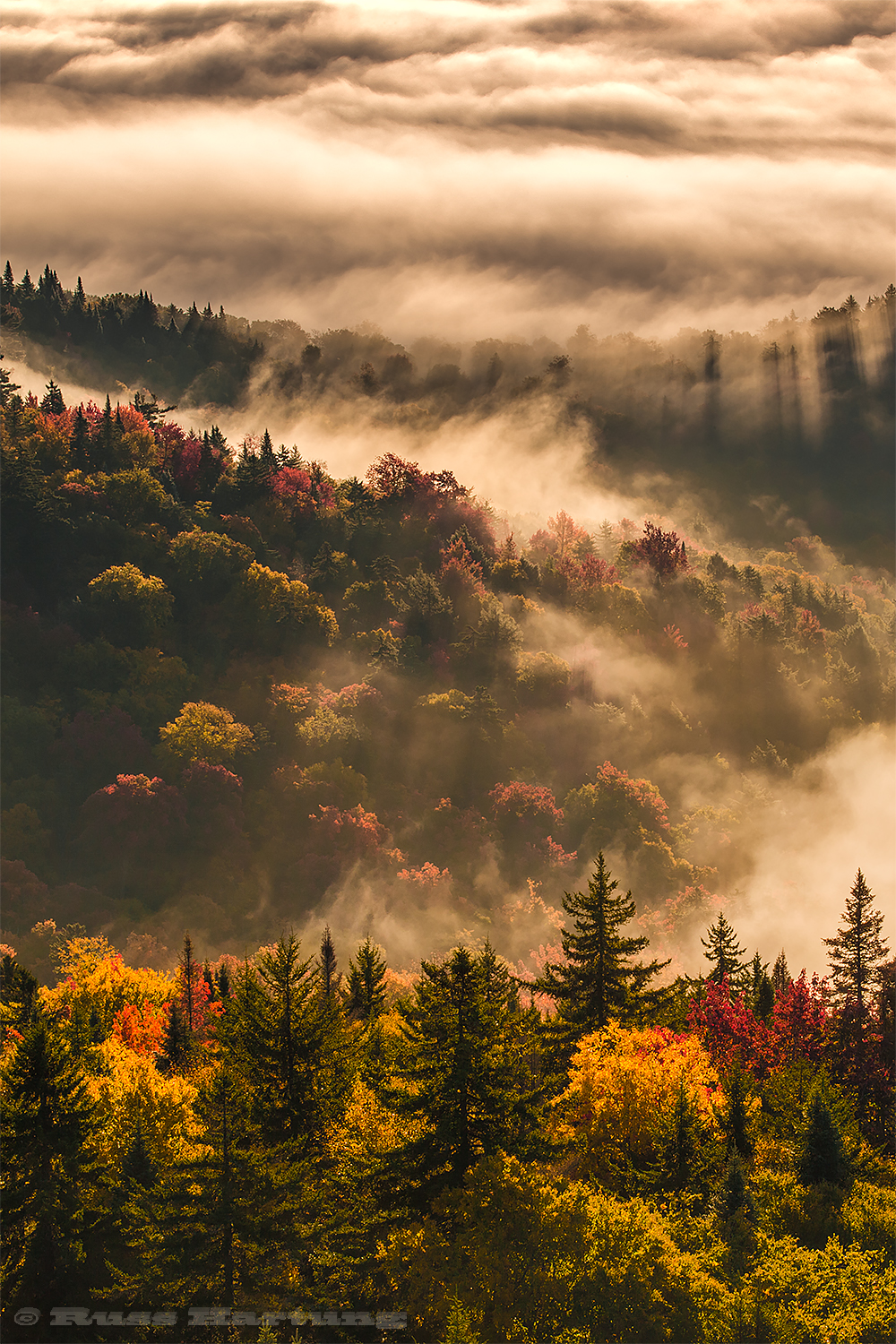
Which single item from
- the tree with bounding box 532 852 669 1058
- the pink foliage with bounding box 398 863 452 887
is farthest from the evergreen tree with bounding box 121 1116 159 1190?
the pink foliage with bounding box 398 863 452 887

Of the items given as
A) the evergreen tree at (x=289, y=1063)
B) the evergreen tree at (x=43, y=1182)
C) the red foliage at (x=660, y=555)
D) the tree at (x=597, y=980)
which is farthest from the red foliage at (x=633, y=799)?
the evergreen tree at (x=43, y=1182)

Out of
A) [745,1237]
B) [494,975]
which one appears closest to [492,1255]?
[745,1237]

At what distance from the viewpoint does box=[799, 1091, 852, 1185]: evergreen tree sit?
128ft

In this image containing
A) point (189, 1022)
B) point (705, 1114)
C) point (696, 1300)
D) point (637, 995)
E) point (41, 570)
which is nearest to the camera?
point (696, 1300)

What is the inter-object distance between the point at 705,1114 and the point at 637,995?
8452 mm

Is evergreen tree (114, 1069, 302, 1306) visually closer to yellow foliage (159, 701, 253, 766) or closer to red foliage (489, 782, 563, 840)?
yellow foliage (159, 701, 253, 766)

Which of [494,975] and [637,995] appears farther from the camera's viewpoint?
[494,975]

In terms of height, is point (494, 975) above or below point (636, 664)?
below

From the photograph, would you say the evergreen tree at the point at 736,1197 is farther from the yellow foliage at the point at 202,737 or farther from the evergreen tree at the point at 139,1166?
the yellow foliage at the point at 202,737

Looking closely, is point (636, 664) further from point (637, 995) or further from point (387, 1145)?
point (387, 1145)

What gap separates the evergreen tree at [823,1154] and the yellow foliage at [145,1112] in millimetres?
23313

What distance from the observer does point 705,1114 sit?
4288 cm

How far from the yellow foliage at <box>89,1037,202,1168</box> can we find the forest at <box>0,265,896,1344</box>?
0.25 metres

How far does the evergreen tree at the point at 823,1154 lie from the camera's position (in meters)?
39.1
